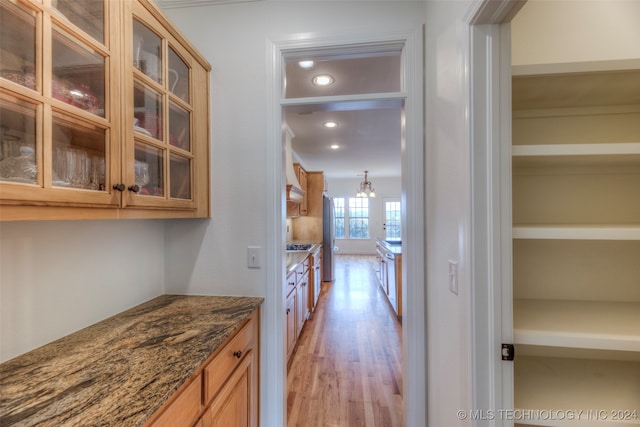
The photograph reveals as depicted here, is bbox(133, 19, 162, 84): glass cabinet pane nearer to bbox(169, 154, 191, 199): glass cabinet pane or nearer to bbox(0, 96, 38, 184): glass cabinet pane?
bbox(169, 154, 191, 199): glass cabinet pane

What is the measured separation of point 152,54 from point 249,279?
1169 millimetres

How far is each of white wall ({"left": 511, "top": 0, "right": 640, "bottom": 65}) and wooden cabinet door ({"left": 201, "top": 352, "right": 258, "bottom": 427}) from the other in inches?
70.1

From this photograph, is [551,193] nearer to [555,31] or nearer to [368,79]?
[555,31]

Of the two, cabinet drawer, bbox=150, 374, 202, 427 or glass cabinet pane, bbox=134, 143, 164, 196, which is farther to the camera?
glass cabinet pane, bbox=134, 143, 164, 196

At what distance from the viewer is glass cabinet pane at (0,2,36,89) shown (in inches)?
25.1

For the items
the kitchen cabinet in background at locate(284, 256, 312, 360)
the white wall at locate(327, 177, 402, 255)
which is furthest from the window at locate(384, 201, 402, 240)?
the kitchen cabinet in background at locate(284, 256, 312, 360)

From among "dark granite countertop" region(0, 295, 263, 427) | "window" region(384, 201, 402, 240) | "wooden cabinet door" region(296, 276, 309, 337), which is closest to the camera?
"dark granite countertop" region(0, 295, 263, 427)

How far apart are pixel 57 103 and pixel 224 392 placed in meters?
1.11

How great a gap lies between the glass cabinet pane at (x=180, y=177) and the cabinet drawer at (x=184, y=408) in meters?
0.80

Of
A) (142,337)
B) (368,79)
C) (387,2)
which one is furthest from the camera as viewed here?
(368,79)

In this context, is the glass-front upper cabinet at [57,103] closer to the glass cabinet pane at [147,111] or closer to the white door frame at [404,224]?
the glass cabinet pane at [147,111]

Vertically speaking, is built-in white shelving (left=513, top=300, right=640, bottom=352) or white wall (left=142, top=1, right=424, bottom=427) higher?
white wall (left=142, top=1, right=424, bottom=427)

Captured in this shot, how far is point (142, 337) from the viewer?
0.97m

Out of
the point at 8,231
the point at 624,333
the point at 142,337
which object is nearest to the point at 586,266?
the point at 624,333
